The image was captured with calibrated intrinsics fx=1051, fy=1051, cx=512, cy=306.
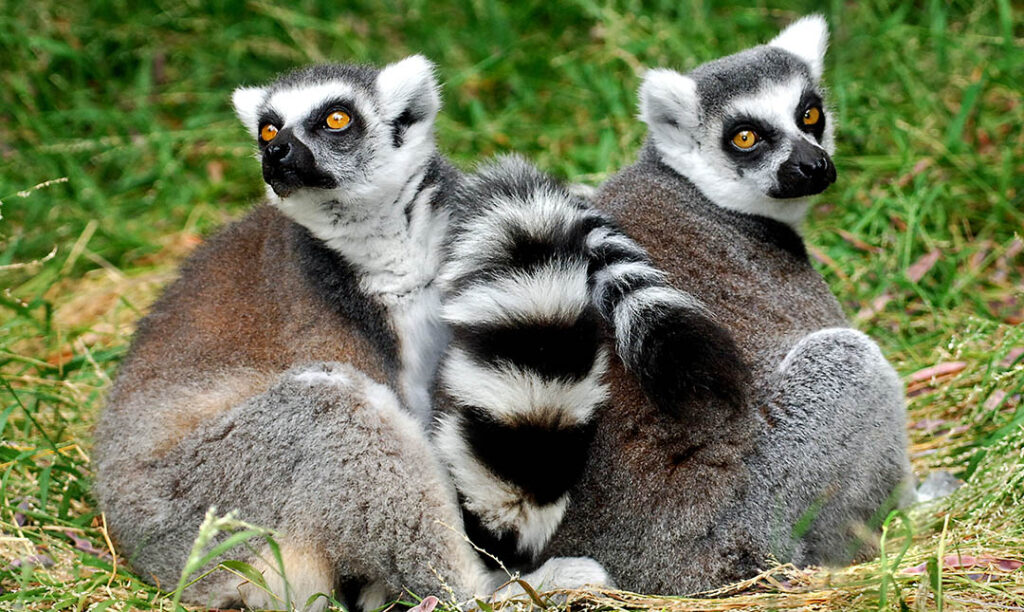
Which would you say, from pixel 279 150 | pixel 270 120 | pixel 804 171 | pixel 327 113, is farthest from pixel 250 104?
pixel 804 171

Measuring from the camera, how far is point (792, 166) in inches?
147

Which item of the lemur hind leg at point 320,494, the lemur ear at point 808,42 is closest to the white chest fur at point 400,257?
the lemur hind leg at point 320,494

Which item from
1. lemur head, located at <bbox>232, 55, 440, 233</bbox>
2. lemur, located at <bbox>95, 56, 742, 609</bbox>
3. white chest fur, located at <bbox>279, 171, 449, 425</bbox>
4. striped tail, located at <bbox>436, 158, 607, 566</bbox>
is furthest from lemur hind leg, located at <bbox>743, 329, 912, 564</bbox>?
lemur head, located at <bbox>232, 55, 440, 233</bbox>

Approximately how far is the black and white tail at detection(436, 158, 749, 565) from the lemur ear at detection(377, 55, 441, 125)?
669 millimetres

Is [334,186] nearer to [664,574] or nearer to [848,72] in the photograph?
[664,574]

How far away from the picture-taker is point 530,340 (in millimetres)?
3012

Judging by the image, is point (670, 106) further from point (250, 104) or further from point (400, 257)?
point (250, 104)

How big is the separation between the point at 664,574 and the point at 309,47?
519 centimetres

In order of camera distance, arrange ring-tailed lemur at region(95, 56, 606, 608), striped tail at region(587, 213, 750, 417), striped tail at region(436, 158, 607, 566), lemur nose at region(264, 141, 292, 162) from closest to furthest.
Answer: striped tail at region(436, 158, 607, 566)
striped tail at region(587, 213, 750, 417)
ring-tailed lemur at region(95, 56, 606, 608)
lemur nose at region(264, 141, 292, 162)

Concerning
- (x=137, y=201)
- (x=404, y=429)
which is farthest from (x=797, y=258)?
(x=137, y=201)

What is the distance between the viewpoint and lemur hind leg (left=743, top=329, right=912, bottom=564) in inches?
133

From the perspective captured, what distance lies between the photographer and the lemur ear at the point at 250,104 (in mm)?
3865

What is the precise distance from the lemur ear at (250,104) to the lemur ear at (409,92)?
1.49ft

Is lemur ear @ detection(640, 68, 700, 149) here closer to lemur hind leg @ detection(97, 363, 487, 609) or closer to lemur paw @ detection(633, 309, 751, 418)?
lemur paw @ detection(633, 309, 751, 418)
